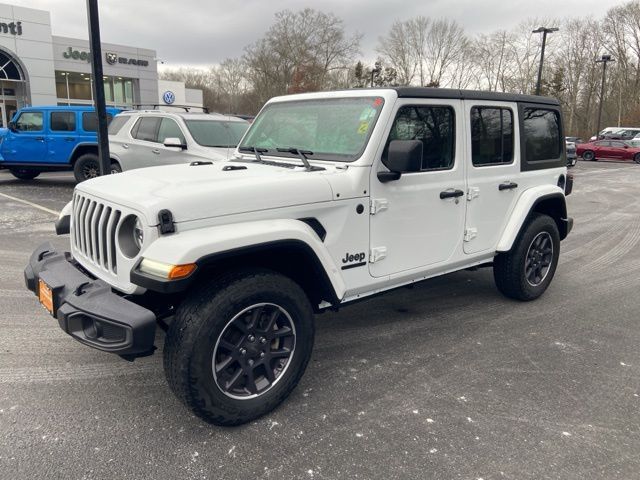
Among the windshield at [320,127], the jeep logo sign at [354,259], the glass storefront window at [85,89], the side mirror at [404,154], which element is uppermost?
the glass storefront window at [85,89]

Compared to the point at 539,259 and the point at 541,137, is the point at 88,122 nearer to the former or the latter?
the point at 541,137

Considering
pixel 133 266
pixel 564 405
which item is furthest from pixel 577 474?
pixel 133 266

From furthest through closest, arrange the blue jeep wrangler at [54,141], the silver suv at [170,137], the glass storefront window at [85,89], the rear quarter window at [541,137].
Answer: the glass storefront window at [85,89]
the blue jeep wrangler at [54,141]
the silver suv at [170,137]
the rear quarter window at [541,137]

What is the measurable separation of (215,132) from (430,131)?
21.5 feet

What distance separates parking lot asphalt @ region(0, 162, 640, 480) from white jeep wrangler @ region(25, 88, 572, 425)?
0.32 meters

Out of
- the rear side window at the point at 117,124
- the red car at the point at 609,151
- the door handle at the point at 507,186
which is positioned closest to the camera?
the door handle at the point at 507,186

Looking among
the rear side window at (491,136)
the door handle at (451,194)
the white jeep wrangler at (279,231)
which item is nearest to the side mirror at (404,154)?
the white jeep wrangler at (279,231)

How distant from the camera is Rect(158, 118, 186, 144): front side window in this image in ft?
31.1

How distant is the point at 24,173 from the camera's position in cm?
1307

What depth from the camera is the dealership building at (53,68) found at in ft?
89.2

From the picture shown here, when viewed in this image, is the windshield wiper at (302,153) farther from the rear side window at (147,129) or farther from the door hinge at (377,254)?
the rear side window at (147,129)

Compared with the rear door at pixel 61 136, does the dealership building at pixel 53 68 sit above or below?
above

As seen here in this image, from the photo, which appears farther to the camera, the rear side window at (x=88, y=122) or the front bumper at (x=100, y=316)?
the rear side window at (x=88, y=122)

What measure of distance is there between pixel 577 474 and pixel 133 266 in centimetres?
247
